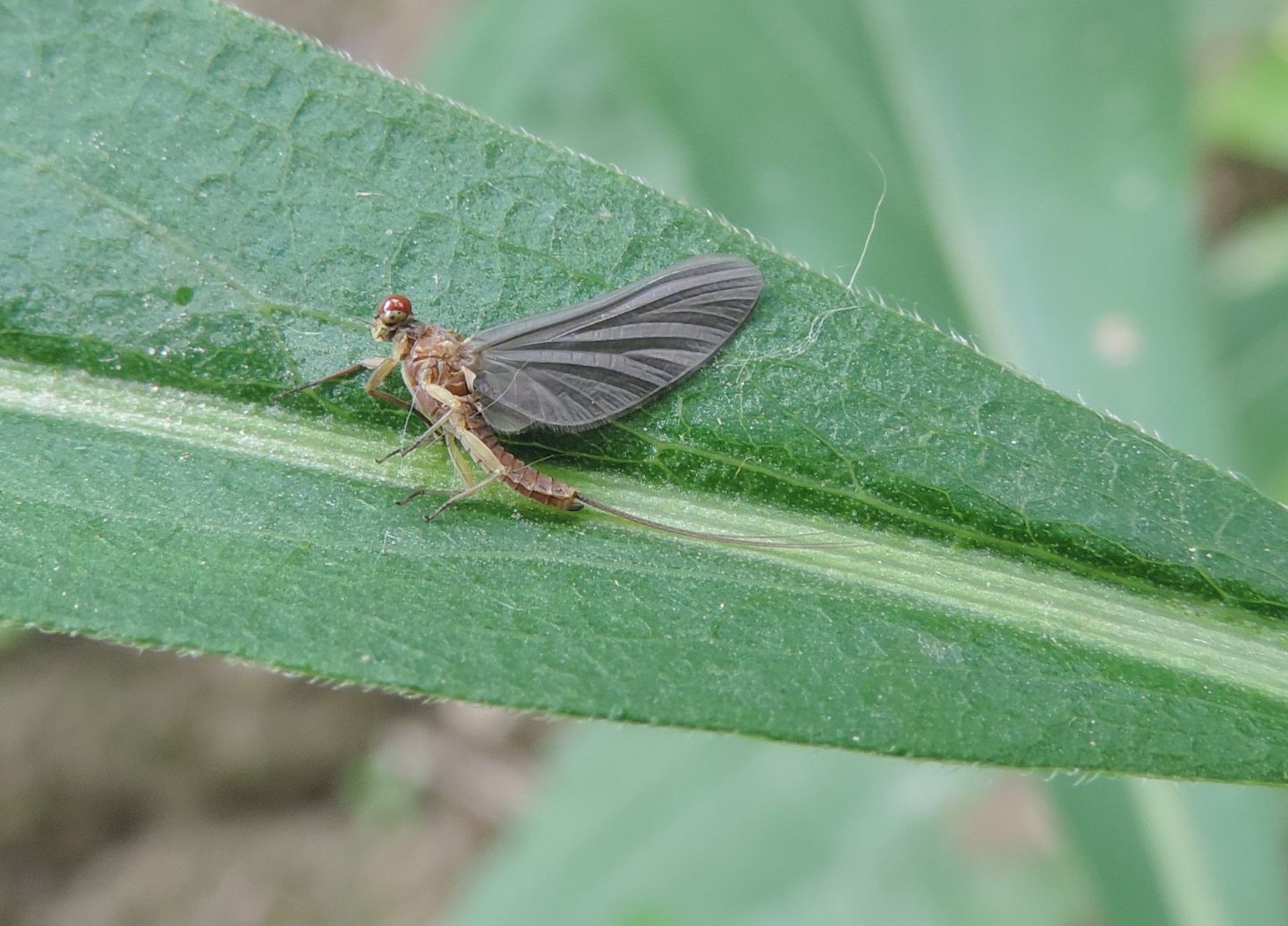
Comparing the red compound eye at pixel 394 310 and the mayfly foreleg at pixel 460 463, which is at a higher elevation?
the red compound eye at pixel 394 310

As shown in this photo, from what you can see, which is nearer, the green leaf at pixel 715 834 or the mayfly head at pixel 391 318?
the mayfly head at pixel 391 318

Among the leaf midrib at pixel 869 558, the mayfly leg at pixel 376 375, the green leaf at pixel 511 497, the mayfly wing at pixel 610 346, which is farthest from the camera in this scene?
the mayfly wing at pixel 610 346

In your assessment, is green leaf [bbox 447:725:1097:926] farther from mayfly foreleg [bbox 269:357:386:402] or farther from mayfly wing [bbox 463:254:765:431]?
mayfly foreleg [bbox 269:357:386:402]

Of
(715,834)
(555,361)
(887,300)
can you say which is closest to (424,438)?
(555,361)

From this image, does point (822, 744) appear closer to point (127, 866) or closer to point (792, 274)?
A: point (792, 274)

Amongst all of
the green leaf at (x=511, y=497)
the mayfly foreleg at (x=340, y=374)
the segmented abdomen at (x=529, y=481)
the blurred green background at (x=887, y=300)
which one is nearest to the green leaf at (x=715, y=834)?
the blurred green background at (x=887, y=300)

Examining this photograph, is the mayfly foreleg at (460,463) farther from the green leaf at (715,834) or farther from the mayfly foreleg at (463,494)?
the green leaf at (715,834)

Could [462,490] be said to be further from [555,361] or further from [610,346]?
[610,346]

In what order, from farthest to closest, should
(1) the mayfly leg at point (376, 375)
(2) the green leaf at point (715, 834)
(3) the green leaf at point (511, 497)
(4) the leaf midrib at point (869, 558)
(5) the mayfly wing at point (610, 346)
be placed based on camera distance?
(2) the green leaf at point (715, 834), (5) the mayfly wing at point (610, 346), (1) the mayfly leg at point (376, 375), (4) the leaf midrib at point (869, 558), (3) the green leaf at point (511, 497)
